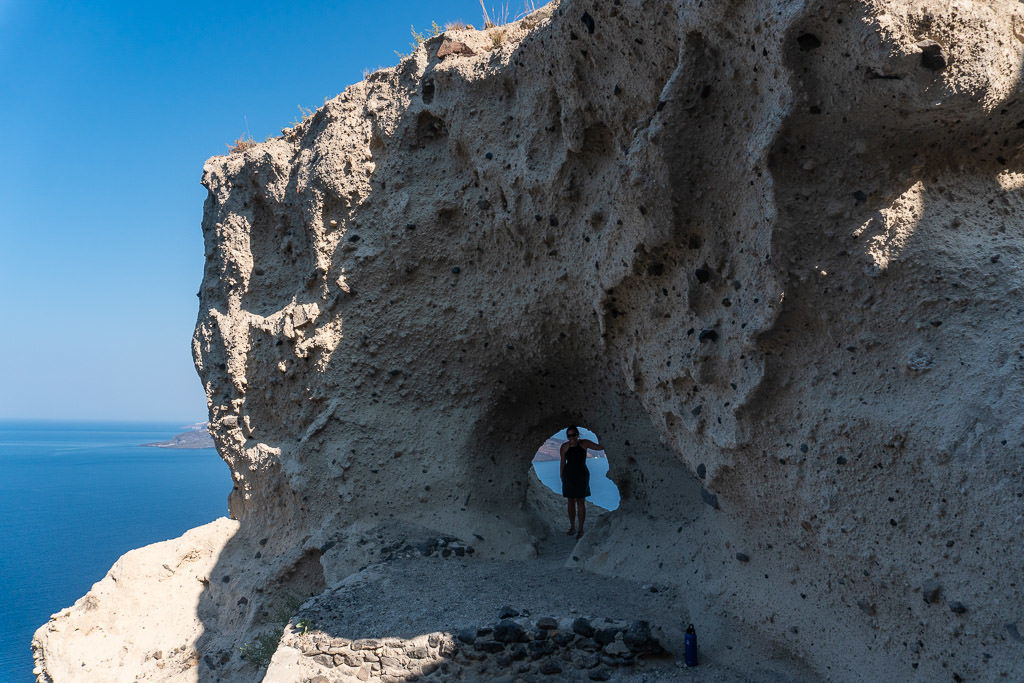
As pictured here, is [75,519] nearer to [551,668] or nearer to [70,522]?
[70,522]

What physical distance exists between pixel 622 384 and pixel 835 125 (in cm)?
245

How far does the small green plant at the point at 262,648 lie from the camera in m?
4.77

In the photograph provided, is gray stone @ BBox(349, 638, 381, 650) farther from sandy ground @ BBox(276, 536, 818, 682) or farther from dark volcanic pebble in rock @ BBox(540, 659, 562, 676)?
dark volcanic pebble in rock @ BBox(540, 659, 562, 676)

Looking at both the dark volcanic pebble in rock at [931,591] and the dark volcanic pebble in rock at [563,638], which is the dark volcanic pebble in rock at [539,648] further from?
the dark volcanic pebble in rock at [931,591]

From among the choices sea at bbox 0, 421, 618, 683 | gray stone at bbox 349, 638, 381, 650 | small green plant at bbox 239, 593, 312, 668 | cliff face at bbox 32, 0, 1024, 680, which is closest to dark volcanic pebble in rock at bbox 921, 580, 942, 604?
cliff face at bbox 32, 0, 1024, 680

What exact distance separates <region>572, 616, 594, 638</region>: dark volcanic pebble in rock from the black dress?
8.20ft

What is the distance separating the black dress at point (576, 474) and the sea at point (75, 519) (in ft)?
3.66

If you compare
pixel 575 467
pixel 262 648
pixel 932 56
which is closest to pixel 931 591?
pixel 932 56

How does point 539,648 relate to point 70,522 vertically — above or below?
above

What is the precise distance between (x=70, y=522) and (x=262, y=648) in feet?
82.6

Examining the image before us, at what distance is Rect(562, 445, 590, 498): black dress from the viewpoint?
19.7 ft

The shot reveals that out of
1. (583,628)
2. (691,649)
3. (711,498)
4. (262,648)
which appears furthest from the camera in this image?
(262,648)

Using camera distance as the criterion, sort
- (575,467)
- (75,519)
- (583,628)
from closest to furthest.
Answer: (583,628)
(575,467)
(75,519)

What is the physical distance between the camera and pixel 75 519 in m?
25.3
